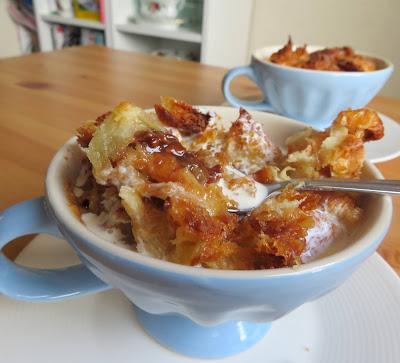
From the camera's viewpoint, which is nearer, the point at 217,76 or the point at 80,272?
the point at 80,272

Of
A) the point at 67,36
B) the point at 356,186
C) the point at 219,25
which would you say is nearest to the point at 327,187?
the point at 356,186

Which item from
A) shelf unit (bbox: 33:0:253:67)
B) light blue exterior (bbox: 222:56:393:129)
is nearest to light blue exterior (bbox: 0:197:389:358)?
light blue exterior (bbox: 222:56:393:129)

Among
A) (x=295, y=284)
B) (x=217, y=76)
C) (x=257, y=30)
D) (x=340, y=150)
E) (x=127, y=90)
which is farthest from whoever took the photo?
(x=257, y=30)

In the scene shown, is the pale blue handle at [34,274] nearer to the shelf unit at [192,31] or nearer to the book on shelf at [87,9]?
the shelf unit at [192,31]

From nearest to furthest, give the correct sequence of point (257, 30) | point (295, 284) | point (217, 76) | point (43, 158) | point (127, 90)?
point (295, 284), point (43, 158), point (127, 90), point (217, 76), point (257, 30)

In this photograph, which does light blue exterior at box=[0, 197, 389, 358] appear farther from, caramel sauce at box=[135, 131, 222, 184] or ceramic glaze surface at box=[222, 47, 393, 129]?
ceramic glaze surface at box=[222, 47, 393, 129]

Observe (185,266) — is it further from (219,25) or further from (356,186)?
(219,25)

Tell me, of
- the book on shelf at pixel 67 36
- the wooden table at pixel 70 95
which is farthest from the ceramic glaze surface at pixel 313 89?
the book on shelf at pixel 67 36

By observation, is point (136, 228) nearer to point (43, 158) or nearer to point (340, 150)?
point (340, 150)

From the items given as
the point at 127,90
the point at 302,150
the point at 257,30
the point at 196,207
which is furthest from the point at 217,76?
the point at 257,30
